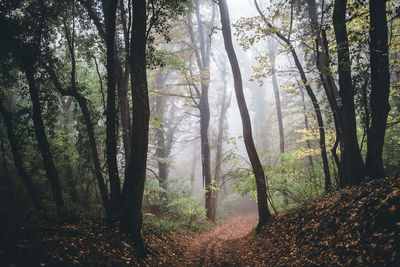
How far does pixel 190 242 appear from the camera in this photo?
9438mm

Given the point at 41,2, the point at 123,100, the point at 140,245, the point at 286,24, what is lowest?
the point at 140,245

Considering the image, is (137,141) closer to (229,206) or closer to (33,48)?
(33,48)

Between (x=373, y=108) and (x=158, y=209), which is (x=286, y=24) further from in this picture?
(x=158, y=209)

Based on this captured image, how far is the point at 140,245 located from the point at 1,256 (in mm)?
3421

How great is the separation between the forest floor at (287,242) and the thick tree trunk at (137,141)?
1.52 ft

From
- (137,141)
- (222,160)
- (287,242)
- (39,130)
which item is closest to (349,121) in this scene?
(287,242)

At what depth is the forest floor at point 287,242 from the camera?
3293 mm

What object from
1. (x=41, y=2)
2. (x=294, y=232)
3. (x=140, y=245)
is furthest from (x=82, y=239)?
(x=41, y=2)

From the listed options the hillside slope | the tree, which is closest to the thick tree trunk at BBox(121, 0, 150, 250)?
the hillside slope

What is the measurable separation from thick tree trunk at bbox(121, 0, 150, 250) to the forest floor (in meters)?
0.46

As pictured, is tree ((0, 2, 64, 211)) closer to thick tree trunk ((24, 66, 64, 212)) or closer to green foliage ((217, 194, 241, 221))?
thick tree trunk ((24, 66, 64, 212))

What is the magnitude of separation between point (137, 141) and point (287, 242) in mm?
4856

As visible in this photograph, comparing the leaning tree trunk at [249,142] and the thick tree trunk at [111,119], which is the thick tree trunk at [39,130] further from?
the leaning tree trunk at [249,142]

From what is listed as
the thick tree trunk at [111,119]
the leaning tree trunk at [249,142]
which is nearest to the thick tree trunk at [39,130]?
the thick tree trunk at [111,119]
